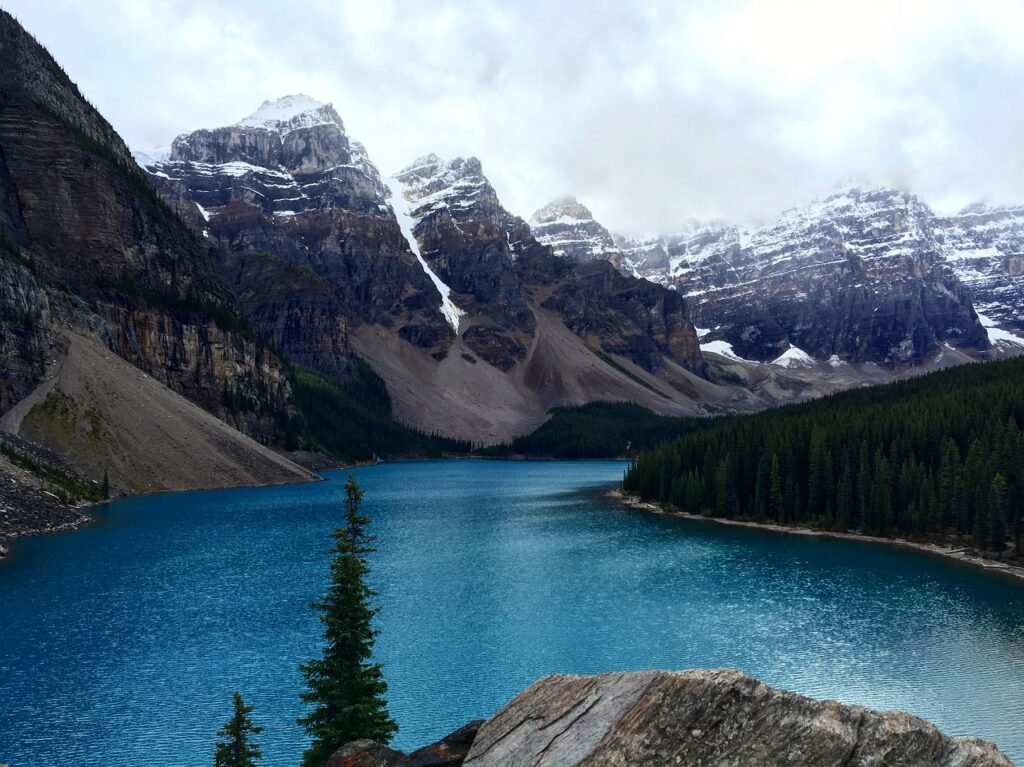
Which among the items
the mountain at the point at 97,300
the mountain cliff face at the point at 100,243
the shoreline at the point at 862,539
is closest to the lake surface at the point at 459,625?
the shoreline at the point at 862,539

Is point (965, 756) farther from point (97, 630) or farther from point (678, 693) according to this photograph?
point (97, 630)

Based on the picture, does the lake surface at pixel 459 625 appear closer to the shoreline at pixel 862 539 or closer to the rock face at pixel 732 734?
the shoreline at pixel 862 539

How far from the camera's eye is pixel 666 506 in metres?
107

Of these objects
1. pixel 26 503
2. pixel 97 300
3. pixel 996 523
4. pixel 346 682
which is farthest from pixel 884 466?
pixel 97 300

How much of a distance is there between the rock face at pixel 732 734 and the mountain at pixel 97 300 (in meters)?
114

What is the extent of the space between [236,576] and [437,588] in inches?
666

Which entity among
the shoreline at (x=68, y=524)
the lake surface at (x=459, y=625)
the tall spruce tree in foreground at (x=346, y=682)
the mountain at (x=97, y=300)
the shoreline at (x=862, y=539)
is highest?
the mountain at (x=97, y=300)

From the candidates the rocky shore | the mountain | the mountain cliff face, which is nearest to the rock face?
the rocky shore

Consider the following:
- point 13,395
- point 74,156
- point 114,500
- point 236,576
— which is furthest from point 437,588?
point 74,156

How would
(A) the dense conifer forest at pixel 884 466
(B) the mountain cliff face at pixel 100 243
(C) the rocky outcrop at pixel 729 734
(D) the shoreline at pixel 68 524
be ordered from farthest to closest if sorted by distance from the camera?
1. (B) the mountain cliff face at pixel 100 243
2. (A) the dense conifer forest at pixel 884 466
3. (D) the shoreline at pixel 68 524
4. (C) the rocky outcrop at pixel 729 734

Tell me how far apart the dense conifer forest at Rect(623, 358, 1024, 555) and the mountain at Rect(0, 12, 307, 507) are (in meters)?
78.8

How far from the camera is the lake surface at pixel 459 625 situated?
33.1 m

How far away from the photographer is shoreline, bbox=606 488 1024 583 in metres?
64.8

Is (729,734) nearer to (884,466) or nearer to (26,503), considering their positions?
(884,466)
